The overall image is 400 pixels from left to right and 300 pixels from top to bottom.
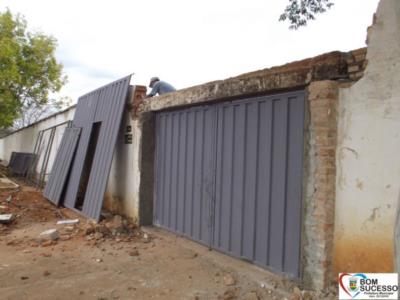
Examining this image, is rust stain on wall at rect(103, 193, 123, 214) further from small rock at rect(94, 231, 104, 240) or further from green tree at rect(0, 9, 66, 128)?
green tree at rect(0, 9, 66, 128)

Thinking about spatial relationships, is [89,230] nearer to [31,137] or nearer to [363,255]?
[363,255]

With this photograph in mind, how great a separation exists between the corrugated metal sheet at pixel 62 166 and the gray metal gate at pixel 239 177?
3.12 metres

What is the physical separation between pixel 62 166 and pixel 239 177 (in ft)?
18.1

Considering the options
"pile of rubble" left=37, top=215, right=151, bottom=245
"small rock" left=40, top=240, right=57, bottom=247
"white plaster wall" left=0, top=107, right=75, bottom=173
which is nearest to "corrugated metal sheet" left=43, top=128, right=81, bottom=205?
"white plaster wall" left=0, top=107, right=75, bottom=173

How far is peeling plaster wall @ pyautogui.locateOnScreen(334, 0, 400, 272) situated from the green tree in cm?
1489

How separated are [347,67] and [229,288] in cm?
243

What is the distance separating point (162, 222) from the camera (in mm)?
6191

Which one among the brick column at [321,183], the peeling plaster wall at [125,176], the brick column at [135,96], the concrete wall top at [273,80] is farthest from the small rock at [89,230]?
the brick column at [321,183]

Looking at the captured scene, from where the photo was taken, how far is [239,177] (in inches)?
180

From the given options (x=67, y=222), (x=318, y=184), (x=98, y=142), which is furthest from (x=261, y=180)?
(x=98, y=142)

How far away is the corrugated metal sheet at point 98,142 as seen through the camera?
6.74 metres

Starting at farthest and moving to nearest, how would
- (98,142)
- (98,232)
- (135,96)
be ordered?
1. (98,142)
2. (135,96)
3. (98,232)

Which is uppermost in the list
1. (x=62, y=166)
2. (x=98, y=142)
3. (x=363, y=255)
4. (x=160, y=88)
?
(x=160, y=88)

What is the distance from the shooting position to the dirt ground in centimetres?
372
